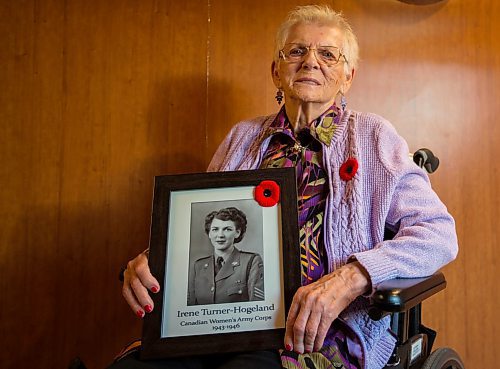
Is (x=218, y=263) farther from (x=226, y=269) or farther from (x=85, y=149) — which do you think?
(x=85, y=149)

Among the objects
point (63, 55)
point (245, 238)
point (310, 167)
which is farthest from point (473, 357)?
point (63, 55)

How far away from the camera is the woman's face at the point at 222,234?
2.86ft

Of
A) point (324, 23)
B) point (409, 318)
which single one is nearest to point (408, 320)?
point (409, 318)

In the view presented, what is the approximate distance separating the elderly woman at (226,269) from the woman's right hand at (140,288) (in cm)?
8

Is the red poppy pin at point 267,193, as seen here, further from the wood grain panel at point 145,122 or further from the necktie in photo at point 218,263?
the wood grain panel at point 145,122

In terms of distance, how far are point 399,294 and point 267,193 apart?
1.10ft

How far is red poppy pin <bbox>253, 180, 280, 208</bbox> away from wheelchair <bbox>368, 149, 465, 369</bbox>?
0.27 m

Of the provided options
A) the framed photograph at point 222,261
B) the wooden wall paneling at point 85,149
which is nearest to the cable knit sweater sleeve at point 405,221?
the framed photograph at point 222,261

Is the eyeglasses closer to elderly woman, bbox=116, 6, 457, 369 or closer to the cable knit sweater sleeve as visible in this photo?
elderly woman, bbox=116, 6, 457, 369

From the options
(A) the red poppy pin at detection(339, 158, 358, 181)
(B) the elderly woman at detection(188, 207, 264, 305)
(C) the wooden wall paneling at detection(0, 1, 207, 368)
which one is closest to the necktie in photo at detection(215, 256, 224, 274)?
(B) the elderly woman at detection(188, 207, 264, 305)

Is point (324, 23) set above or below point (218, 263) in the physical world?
above

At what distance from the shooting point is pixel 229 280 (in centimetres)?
85

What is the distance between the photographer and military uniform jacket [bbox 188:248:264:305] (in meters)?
0.83

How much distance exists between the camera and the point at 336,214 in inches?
37.6
